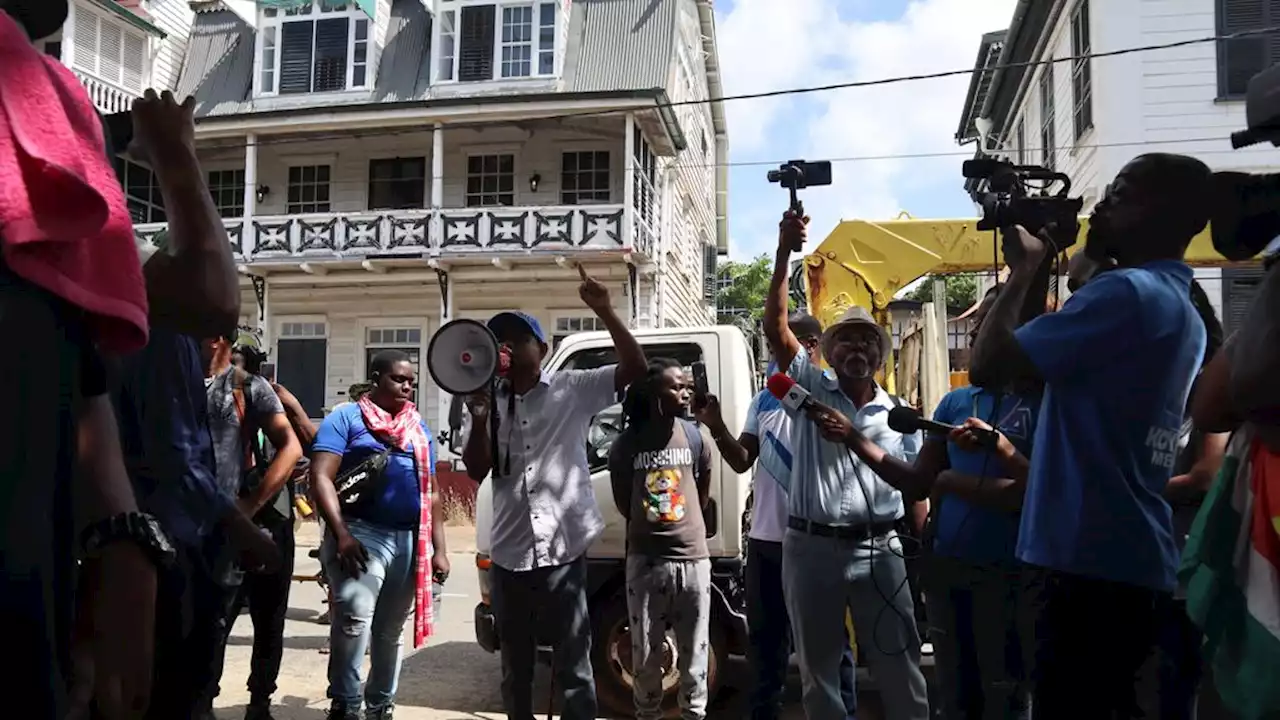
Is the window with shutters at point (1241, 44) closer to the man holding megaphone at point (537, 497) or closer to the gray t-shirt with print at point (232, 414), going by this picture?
the man holding megaphone at point (537, 497)

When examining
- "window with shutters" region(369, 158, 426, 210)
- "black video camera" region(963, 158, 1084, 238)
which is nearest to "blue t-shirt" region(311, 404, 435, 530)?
"black video camera" region(963, 158, 1084, 238)

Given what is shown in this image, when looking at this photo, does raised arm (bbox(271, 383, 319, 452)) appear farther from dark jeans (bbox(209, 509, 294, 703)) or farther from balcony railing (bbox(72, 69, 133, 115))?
balcony railing (bbox(72, 69, 133, 115))

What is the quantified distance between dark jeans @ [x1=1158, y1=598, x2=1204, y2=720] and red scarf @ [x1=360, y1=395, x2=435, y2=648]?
11.5ft

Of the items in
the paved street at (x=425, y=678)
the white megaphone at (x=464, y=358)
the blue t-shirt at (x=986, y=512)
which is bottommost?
the paved street at (x=425, y=678)

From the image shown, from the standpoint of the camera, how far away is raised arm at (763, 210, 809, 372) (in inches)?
155

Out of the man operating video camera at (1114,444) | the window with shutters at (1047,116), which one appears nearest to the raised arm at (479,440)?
the man operating video camera at (1114,444)

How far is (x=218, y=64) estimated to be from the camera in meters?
19.8

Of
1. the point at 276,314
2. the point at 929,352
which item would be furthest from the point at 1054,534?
the point at 276,314

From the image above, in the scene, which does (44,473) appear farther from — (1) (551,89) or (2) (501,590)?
(1) (551,89)

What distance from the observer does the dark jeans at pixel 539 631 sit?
401cm

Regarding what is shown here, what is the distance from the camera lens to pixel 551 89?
17703 millimetres

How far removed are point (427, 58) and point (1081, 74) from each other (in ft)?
40.1

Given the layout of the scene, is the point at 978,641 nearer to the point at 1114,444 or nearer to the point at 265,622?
the point at 1114,444

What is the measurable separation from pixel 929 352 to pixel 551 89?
11.8 m
